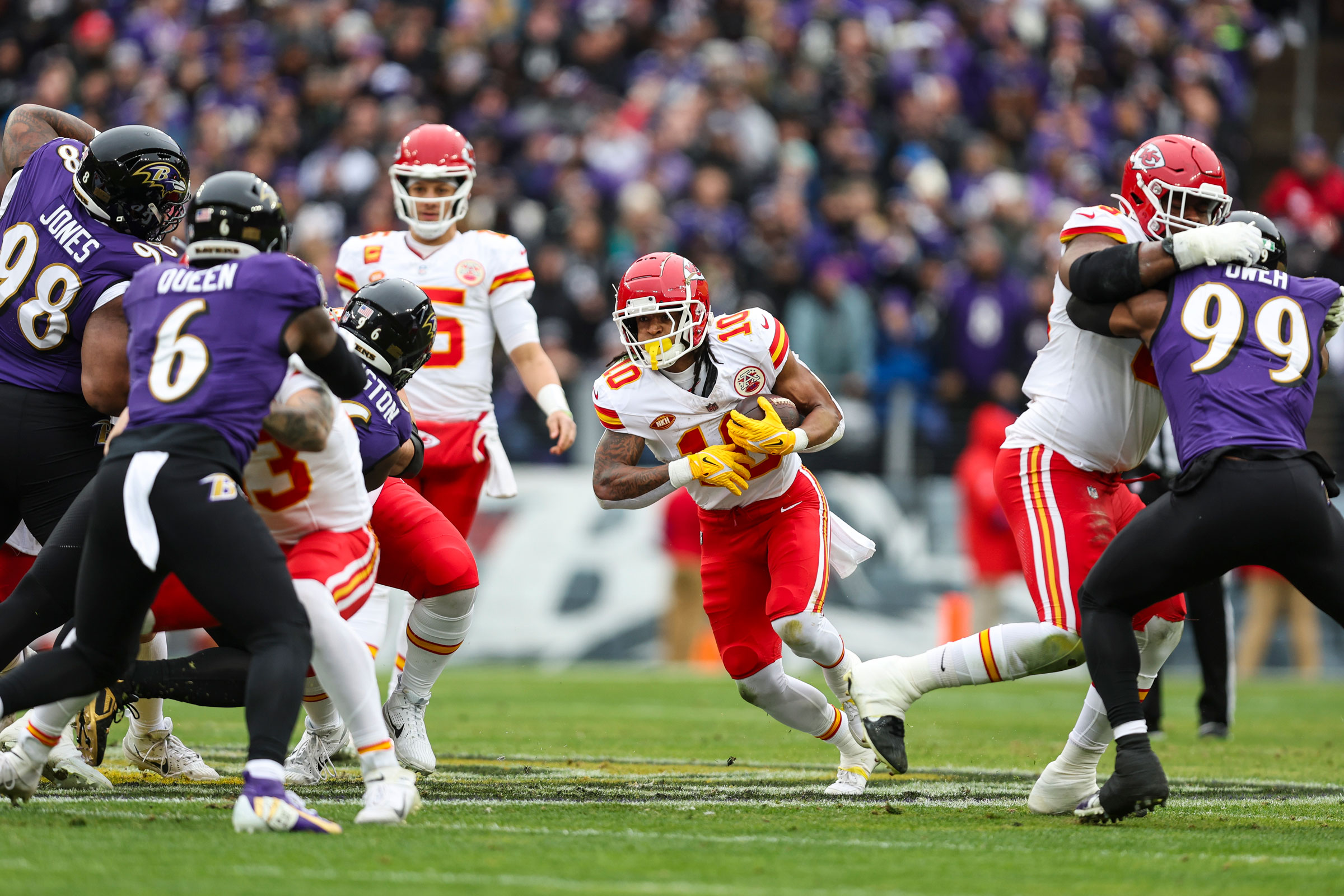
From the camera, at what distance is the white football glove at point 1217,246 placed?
4.90m

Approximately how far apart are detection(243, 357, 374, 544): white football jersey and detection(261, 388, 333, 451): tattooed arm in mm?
58

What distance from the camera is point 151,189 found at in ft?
18.1

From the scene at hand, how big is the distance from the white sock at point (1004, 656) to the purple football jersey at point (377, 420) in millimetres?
1893

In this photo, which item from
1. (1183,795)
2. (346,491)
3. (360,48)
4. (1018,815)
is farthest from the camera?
(360,48)

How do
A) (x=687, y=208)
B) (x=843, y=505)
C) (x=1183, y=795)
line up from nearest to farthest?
(x=1183, y=795)
(x=843, y=505)
(x=687, y=208)

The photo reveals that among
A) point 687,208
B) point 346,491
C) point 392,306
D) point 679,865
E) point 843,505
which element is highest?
point 392,306

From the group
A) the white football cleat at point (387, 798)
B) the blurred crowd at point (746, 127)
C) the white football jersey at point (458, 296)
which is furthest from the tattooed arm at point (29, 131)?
the blurred crowd at point (746, 127)

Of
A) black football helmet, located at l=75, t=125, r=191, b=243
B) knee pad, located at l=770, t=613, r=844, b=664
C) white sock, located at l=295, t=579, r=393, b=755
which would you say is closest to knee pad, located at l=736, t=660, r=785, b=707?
knee pad, located at l=770, t=613, r=844, b=664

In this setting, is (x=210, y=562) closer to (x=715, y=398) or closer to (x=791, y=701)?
(x=715, y=398)

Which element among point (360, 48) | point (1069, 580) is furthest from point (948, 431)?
point (1069, 580)

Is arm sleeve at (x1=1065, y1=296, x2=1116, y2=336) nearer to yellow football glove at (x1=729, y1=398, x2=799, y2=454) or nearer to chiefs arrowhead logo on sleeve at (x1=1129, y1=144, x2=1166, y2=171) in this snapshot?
chiefs arrowhead logo on sleeve at (x1=1129, y1=144, x2=1166, y2=171)

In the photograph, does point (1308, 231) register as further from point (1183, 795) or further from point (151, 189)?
point (151, 189)

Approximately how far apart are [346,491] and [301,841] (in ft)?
3.65

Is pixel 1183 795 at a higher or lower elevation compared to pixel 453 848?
lower
